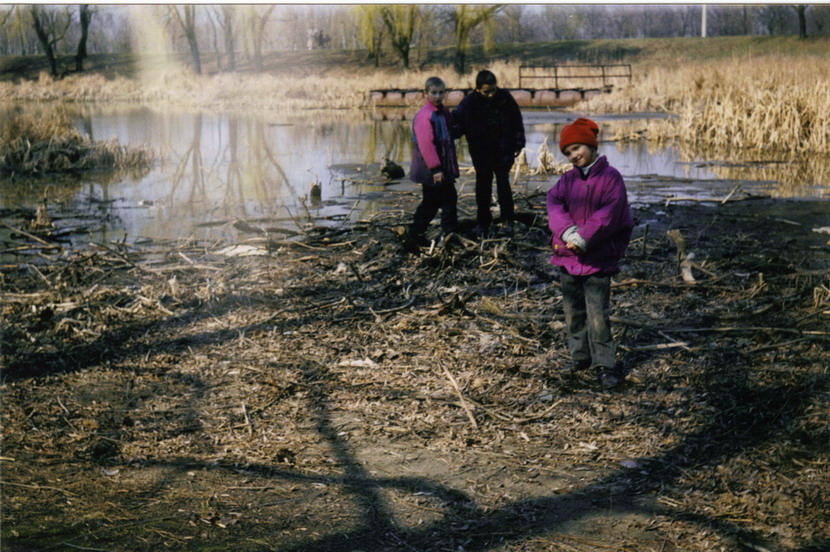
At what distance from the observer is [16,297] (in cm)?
702

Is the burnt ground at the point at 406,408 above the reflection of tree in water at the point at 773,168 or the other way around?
the other way around

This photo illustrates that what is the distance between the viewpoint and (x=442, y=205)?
816cm

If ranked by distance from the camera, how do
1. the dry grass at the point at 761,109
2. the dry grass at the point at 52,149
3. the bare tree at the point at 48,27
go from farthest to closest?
the dry grass at the point at 761,109
the dry grass at the point at 52,149
the bare tree at the point at 48,27

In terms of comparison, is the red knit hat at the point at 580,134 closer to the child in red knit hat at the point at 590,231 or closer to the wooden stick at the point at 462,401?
the child in red knit hat at the point at 590,231

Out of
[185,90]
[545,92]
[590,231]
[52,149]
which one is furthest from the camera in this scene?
[545,92]

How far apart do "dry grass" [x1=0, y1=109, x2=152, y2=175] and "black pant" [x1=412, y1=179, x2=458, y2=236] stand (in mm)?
8112

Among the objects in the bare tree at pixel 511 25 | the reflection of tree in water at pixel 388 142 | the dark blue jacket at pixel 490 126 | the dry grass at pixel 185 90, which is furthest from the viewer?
the reflection of tree in water at pixel 388 142

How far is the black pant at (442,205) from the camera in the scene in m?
8.09

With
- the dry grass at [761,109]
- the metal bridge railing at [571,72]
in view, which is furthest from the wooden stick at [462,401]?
the metal bridge railing at [571,72]

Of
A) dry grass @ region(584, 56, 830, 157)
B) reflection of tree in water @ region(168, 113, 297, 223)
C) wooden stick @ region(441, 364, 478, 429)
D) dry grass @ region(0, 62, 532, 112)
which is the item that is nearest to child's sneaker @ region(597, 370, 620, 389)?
wooden stick @ region(441, 364, 478, 429)

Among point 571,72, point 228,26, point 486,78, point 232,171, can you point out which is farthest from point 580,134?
point 571,72

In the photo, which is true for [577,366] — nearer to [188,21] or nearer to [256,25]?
[188,21]

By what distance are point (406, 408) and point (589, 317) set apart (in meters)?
1.26

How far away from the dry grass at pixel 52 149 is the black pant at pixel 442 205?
8.11 metres
